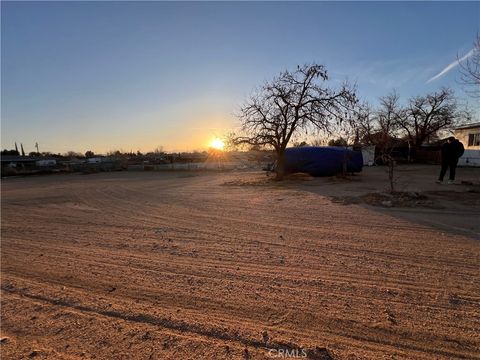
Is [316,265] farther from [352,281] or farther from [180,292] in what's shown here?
[180,292]

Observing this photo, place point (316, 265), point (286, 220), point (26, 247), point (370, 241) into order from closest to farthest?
1. point (316, 265)
2. point (370, 241)
3. point (26, 247)
4. point (286, 220)

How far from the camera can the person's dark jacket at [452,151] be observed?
12094mm

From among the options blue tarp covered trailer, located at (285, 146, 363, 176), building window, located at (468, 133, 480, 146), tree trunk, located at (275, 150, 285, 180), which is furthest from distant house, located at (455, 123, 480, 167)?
tree trunk, located at (275, 150, 285, 180)

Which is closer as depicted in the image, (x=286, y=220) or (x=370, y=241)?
(x=370, y=241)

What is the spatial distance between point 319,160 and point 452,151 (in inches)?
296

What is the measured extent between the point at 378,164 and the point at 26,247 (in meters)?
33.8

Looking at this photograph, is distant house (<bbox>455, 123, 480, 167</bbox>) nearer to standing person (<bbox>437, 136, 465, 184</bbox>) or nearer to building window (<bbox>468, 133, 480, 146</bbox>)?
building window (<bbox>468, 133, 480, 146</bbox>)

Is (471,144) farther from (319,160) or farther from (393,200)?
(393,200)

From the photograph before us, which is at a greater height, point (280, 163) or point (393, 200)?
point (280, 163)

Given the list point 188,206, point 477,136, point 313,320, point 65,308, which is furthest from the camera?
point 477,136

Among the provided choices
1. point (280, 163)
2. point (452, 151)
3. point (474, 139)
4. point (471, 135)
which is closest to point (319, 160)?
point (280, 163)

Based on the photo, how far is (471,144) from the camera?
28.5 meters


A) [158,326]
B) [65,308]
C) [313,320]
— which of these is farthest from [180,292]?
[313,320]

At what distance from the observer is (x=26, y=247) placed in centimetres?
589
